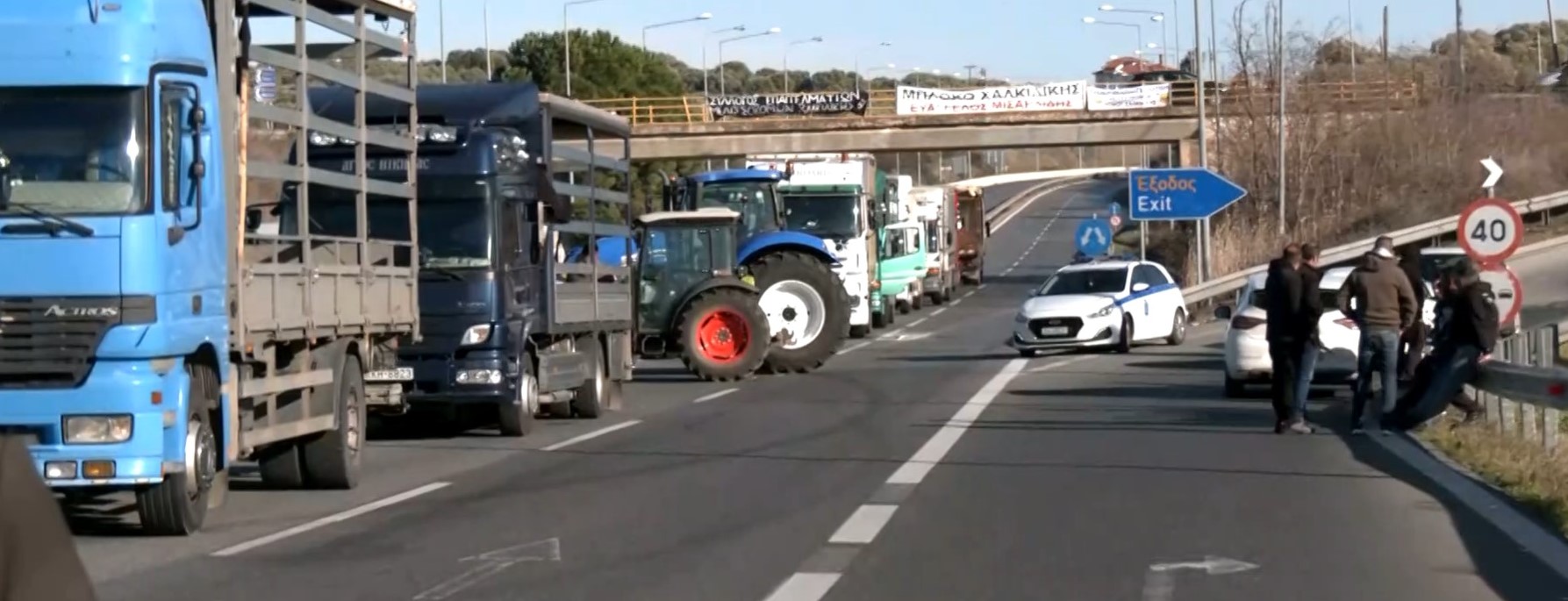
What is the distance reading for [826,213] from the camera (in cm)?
4094

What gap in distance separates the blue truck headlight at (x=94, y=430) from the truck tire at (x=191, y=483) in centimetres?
54

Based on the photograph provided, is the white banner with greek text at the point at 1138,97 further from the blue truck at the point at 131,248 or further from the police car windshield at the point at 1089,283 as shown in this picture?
the blue truck at the point at 131,248

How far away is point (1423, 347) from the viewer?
21.2 meters

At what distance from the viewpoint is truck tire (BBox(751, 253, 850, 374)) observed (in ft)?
99.6

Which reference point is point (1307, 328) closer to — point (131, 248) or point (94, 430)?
point (131, 248)

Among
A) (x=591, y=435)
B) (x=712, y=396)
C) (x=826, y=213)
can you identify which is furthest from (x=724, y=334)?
(x=826, y=213)

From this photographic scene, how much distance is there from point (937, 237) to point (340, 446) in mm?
44409

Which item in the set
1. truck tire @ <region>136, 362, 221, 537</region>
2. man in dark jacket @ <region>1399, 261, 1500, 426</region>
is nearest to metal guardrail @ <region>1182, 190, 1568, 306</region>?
man in dark jacket @ <region>1399, 261, 1500, 426</region>

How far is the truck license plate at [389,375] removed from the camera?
642 inches

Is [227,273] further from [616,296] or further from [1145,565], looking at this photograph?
[616,296]

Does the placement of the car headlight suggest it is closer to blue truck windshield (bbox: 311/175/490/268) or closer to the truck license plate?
blue truck windshield (bbox: 311/175/490/268)

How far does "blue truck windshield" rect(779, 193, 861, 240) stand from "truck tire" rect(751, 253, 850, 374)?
32.6 feet

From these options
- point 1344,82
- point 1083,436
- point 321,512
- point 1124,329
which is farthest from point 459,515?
point 1344,82

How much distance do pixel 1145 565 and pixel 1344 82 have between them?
2259 inches
